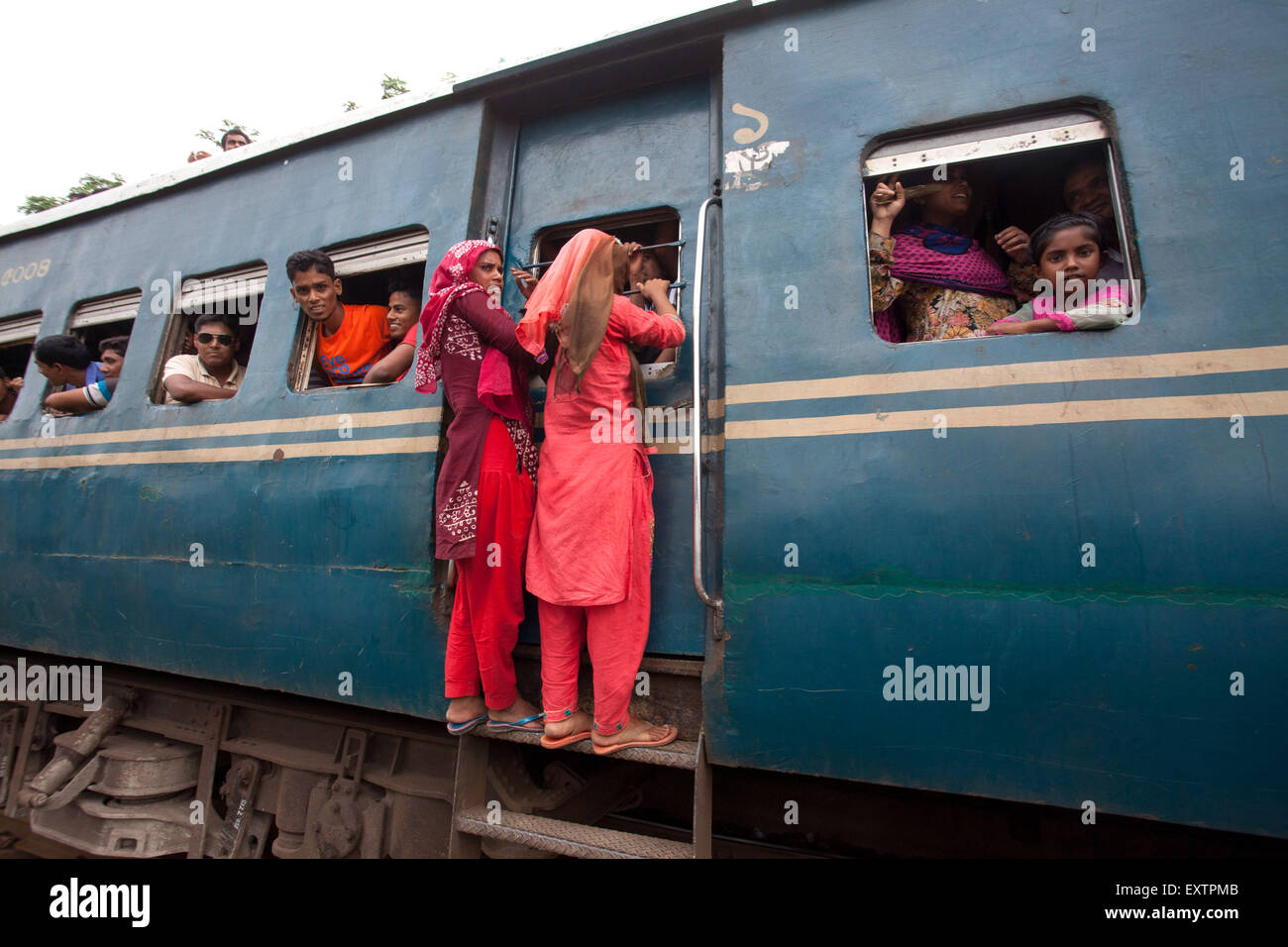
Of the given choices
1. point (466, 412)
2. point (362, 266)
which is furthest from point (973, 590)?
point (362, 266)

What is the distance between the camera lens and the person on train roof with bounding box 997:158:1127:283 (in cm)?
197

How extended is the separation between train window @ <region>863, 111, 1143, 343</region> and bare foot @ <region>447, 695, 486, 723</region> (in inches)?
77.6

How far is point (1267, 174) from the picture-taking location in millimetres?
1641

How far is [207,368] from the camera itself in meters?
3.45

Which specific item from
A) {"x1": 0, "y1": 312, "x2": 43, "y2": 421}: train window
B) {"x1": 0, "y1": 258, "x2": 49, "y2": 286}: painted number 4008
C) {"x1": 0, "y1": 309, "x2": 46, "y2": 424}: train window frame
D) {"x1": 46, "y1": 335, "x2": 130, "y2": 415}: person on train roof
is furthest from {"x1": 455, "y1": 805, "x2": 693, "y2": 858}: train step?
{"x1": 0, "y1": 258, "x2": 49, "y2": 286}: painted number 4008

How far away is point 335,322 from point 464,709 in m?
2.06

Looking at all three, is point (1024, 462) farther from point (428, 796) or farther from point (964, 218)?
point (428, 796)

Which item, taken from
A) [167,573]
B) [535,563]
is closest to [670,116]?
[535,563]

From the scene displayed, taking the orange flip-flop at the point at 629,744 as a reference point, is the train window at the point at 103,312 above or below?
above

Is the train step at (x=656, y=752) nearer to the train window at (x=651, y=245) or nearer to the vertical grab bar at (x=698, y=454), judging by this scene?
the vertical grab bar at (x=698, y=454)

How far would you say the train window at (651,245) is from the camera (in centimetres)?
244

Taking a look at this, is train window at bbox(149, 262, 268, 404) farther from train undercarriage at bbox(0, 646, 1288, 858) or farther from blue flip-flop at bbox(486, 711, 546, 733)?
blue flip-flop at bbox(486, 711, 546, 733)

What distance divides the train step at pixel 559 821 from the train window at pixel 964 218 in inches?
63.5

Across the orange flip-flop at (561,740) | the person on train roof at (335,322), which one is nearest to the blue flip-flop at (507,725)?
the orange flip-flop at (561,740)
